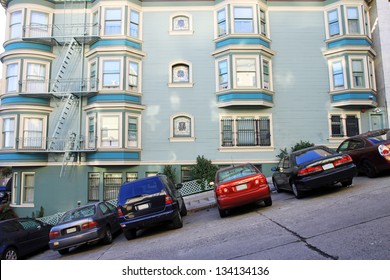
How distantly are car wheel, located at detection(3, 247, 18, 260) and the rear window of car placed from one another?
384 centimetres

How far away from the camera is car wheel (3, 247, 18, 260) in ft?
28.2

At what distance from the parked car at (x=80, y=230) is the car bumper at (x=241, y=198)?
12.0 ft

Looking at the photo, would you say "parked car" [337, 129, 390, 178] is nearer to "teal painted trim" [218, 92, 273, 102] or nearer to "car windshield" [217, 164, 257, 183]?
"car windshield" [217, 164, 257, 183]

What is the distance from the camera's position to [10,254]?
8.84 m

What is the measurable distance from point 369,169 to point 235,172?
4.90 meters

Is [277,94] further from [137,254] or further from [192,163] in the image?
[137,254]

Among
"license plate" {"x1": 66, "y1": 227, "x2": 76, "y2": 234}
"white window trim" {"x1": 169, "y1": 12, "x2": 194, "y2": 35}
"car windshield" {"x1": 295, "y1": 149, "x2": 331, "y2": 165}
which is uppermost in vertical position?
"white window trim" {"x1": 169, "y1": 12, "x2": 194, "y2": 35}

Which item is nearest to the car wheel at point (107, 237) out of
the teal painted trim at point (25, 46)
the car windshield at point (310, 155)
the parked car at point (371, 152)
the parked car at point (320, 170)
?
the parked car at point (320, 170)

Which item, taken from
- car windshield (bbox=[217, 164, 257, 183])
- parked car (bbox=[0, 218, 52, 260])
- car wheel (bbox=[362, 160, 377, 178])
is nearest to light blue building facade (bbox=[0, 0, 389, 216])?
parked car (bbox=[0, 218, 52, 260])

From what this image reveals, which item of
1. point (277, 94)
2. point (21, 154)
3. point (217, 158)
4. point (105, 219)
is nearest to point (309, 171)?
point (105, 219)

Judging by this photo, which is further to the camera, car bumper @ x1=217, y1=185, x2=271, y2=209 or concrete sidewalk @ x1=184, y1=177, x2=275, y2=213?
concrete sidewalk @ x1=184, y1=177, x2=275, y2=213

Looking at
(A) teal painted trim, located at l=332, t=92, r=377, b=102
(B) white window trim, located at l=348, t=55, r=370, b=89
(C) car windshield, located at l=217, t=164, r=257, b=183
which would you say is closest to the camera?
(C) car windshield, located at l=217, t=164, r=257, b=183

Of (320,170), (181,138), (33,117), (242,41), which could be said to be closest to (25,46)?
(33,117)

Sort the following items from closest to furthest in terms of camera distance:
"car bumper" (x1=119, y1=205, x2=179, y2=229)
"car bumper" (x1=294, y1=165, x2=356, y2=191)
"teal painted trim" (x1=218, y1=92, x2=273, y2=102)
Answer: "car bumper" (x1=119, y1=205, x2=179, y2=229), "car bumper" (x1=294, y1=165, x2=356, y2=191), "teal painted trim" (x1=218, y1=92, x2=273, y2=102)
